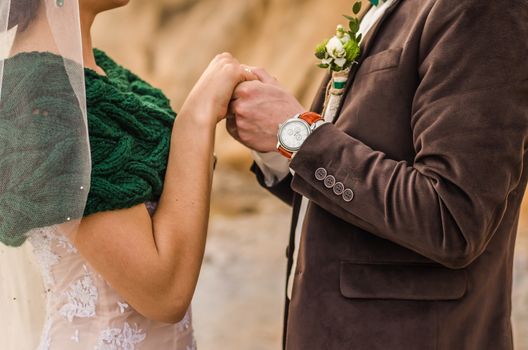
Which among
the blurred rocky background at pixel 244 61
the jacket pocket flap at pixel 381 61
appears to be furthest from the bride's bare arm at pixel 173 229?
the blurred rocky background at pixel 244 61

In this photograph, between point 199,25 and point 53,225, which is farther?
point 199,25

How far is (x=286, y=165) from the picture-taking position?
2088mm

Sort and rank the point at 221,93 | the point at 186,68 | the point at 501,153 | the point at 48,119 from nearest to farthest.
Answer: the point at 501,153 < the point at 48,119 < the point at 221,93 < the point at 186,68

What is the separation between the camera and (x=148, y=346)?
73.9 inches

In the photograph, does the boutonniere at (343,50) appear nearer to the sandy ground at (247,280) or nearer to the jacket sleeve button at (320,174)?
the jacket sleeve button at (320,174)

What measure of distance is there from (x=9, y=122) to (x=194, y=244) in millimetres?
478

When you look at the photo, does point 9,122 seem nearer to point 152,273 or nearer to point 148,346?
point 152,273

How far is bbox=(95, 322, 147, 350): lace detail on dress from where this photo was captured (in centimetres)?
180

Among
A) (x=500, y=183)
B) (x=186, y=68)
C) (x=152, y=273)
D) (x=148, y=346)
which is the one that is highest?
(x=500, y=183)

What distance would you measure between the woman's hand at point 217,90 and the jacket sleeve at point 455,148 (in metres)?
0.37

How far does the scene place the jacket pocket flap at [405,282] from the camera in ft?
5.32

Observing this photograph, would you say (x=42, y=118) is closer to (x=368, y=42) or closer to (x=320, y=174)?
(x=320, y=174)

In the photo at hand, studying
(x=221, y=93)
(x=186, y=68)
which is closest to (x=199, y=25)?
(x=186, y=68)

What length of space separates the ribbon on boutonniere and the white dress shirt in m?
0.04
